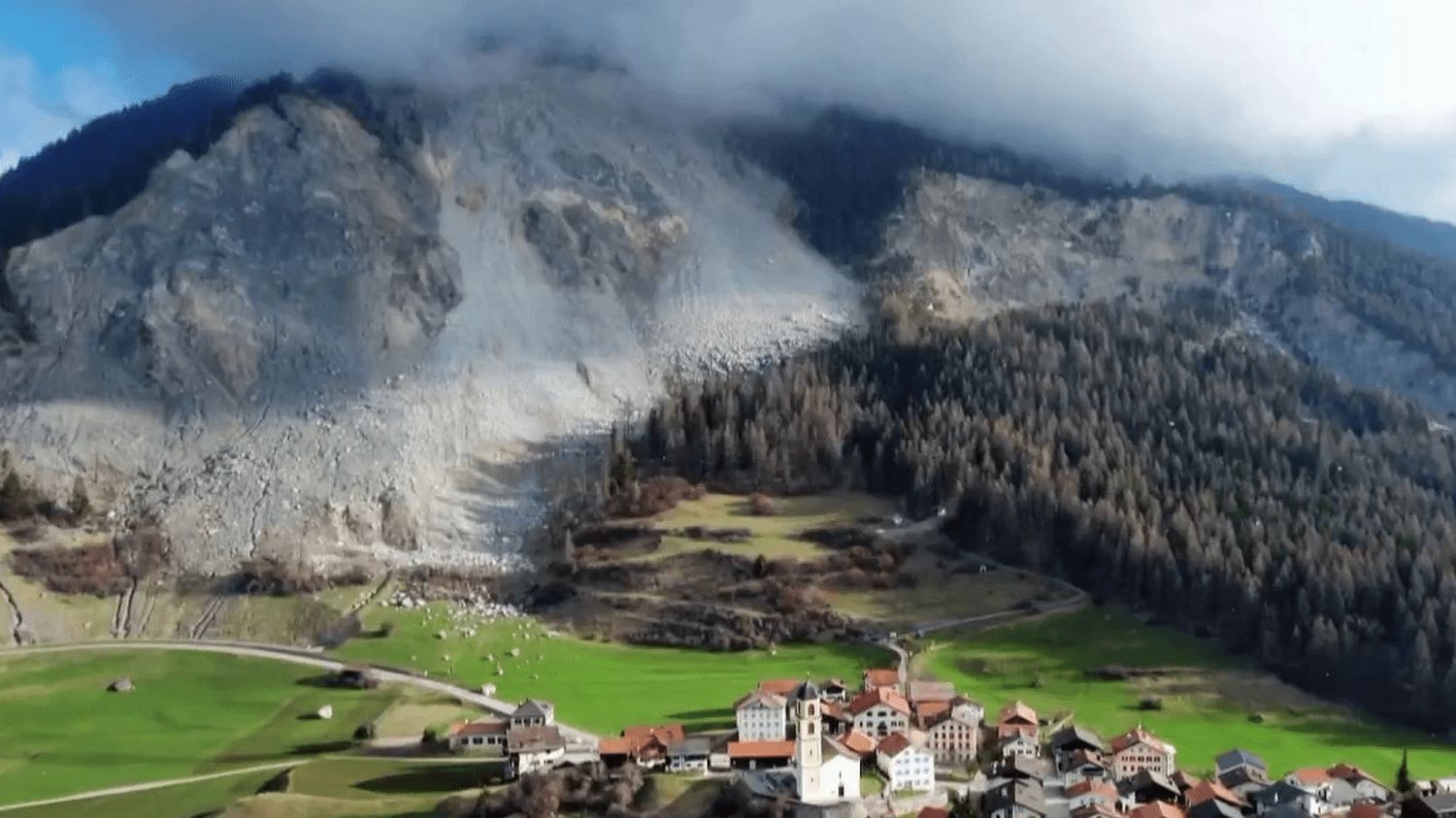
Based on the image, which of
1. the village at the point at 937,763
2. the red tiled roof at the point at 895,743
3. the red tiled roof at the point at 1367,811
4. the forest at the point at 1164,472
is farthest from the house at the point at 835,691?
the forest at the point at 1164,472

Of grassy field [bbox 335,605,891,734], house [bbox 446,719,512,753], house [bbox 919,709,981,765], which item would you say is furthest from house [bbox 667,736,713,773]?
house [bbox 919,709,981,765]

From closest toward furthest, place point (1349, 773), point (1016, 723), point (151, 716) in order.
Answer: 1. point (1349, 773)
2. point (1016, 723)
3. point (151, 716)

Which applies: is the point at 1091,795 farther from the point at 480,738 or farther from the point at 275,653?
the point at 275,653

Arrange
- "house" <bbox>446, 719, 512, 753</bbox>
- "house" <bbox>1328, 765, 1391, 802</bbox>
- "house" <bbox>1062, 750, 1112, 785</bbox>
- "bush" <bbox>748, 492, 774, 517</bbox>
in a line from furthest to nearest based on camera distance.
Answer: "bush" <bbox>748, 492, 774, 517</bbox>
"house" <bbox>446, 719, 512, 753</bbox>
"house" <bbox>1062, 750, 1112, 785</bbox>
"house" <bbox>1328, 765, 1391, 802</bbox>

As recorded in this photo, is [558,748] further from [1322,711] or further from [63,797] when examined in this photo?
[1322,711]

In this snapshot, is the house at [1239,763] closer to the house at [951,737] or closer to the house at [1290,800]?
the house at [1290,800]

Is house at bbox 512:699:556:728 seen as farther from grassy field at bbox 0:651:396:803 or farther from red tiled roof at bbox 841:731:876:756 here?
red tiled roof at bbox 841:731:876:756

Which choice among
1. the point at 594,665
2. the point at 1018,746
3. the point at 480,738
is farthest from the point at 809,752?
the point at 594,665

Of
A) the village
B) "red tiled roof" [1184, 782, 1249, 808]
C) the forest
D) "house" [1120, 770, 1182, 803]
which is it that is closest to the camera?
the village
